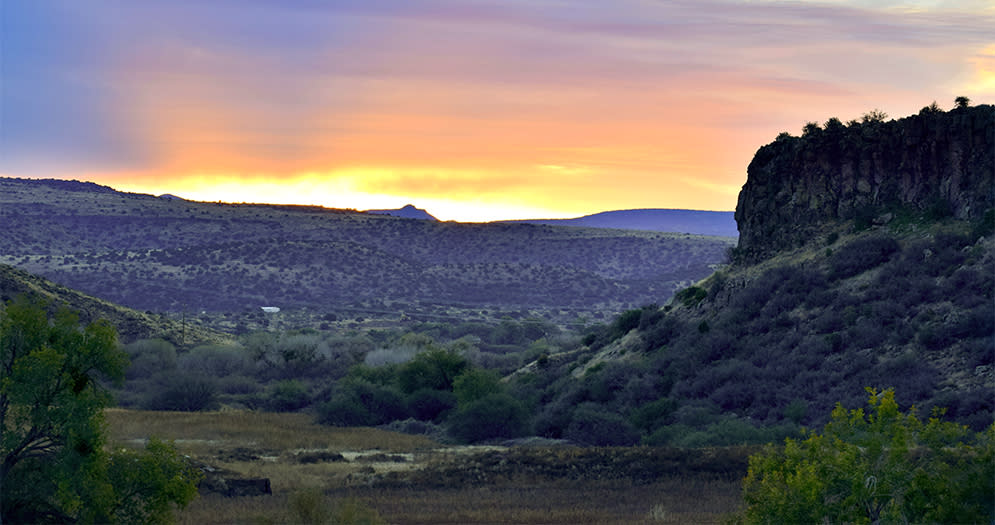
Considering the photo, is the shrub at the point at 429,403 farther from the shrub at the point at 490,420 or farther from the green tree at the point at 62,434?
the green tree at the point at 62,434

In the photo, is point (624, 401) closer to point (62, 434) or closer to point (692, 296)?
point (692, 296)

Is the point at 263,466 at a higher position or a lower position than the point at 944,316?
lower

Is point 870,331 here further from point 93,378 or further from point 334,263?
point 334,263

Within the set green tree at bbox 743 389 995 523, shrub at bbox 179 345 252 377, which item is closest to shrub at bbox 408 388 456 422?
shrub at bbox 179 345 252 377

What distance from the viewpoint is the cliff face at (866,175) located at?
1741 inches

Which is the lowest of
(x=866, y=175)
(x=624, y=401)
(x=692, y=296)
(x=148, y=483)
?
(x=624, y=401)

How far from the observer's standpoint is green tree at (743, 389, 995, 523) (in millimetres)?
13938

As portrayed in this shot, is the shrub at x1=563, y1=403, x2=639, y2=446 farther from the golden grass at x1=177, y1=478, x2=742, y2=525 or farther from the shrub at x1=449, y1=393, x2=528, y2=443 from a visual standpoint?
the golden grass at x1=177, y1=478, x2=742, y2=525

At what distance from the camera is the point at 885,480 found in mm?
14180

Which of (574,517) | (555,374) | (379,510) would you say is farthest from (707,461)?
(555,374)

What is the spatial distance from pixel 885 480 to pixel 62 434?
11961mm

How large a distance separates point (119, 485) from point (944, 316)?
31303 mm

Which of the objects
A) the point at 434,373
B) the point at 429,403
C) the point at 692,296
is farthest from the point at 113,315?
the point at 692,296

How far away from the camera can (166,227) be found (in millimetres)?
162875
